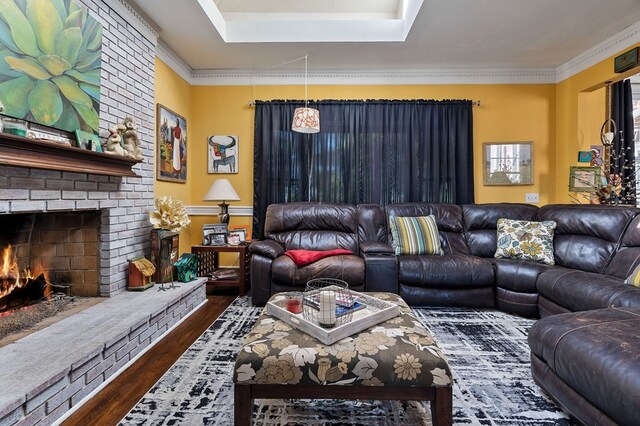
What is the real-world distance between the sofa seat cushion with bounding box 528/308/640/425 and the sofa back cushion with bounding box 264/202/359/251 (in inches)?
83.8

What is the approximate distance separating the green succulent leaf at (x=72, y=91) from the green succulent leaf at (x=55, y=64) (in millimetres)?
40

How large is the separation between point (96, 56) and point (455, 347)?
3.30m

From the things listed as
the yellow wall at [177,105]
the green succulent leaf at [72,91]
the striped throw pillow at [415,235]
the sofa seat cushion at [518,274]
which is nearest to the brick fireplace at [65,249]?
the green succulent leaf at [72,91]

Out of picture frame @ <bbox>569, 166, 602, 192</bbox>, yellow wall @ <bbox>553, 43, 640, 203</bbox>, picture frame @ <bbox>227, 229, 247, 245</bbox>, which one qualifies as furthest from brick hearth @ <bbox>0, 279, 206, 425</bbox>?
yellow wall @ <bbox>553, 43, 640, 203</bbox>

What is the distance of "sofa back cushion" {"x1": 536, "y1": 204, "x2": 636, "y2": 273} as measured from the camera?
8.72 ft

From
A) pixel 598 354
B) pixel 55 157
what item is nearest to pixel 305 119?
pixel 55 157

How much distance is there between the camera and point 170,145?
356 centimetres

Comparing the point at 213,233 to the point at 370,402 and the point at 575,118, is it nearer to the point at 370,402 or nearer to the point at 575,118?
the point at 370,402

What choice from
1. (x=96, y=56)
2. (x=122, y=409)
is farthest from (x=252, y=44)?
(x=122, y=409)

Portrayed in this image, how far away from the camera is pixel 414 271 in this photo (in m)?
2.91

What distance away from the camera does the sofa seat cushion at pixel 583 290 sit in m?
1.94

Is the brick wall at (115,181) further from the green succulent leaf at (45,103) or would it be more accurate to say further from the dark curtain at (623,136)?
the dark curtain at (623,136)

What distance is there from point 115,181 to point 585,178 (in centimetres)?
483

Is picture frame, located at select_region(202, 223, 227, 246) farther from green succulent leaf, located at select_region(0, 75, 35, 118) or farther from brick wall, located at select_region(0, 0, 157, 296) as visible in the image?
green succulent leaf, located at select_region(0, 75, 35, 118)
